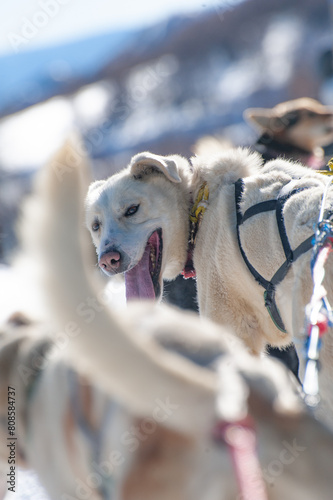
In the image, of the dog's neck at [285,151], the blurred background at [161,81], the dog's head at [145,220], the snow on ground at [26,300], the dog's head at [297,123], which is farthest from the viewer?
the blurred background at [161,81]

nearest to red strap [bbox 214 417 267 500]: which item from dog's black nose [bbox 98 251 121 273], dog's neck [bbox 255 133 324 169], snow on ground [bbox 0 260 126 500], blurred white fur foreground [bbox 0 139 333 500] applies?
blurred white fur foreground [bbox 0 139 333 500]

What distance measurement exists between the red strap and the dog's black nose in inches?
75.7

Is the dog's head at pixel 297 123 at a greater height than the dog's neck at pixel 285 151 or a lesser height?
greater

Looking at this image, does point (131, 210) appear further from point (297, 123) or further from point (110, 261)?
point (297, 123)

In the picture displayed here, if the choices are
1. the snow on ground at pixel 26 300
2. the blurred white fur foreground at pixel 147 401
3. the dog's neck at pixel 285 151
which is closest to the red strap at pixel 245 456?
the blurred white fur foreground at pixel 147 401

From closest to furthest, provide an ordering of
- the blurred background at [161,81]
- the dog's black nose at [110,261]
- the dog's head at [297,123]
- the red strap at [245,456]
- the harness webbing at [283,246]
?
the red strap at [245,456]
the harness webbing at [283,246]
the dog's black nose at [110,261]
the dog's head at [297,123]
the blurred background at [161,81]

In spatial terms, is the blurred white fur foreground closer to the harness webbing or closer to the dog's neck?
the harness webbing

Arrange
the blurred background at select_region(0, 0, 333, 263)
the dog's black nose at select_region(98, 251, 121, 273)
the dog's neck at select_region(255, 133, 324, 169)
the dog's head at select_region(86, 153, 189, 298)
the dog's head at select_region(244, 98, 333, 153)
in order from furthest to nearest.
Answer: the blurred background at select_region(0, 0, 333, 263)
the dog's head at select_region(244, 98, 333, 153)
the dog's neck at select_region(255, 133, 324, 169)
the dog's head at select_region(86, 153, 189, 298)
the dog's black nose at select_region(98, 251, 121, 273)

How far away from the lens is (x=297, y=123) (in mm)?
5219

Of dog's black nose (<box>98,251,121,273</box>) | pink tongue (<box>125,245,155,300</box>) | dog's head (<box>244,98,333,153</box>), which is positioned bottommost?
pink tongue (<box>125,245,155,300</box>)

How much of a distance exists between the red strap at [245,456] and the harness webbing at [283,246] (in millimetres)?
1311

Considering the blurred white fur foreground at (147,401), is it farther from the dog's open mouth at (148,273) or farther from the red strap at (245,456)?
the dog's open mouth at (148,273)

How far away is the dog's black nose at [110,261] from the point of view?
3086mm

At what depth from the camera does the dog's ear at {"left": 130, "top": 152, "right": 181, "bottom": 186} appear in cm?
319
